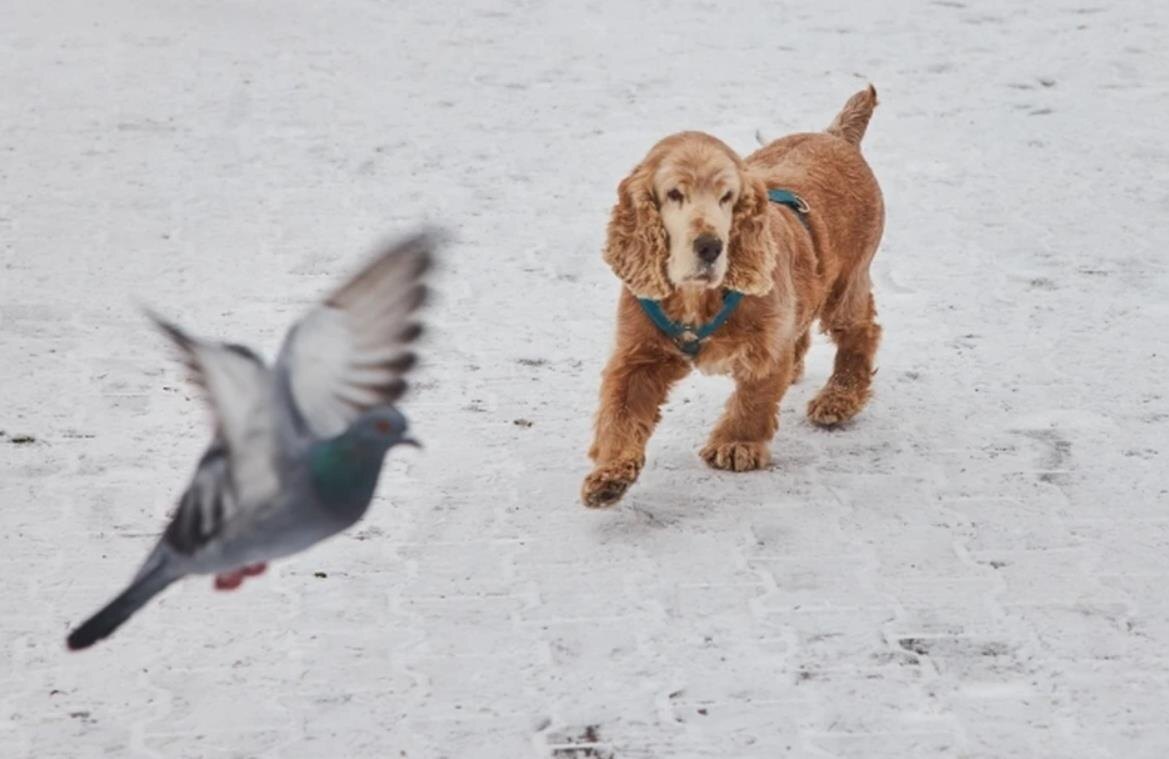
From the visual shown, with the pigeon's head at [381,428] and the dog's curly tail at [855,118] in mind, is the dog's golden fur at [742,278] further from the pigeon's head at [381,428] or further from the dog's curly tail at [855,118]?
the pigeon's head at [381,428]

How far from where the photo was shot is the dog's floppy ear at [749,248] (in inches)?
179

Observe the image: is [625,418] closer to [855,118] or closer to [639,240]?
[639,240]

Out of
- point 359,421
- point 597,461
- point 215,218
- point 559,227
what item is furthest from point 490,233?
point 359,421

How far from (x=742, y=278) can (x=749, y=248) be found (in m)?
0.08

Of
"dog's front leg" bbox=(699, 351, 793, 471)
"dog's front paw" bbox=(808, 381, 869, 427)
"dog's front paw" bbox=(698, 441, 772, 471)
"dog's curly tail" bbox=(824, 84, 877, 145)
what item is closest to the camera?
"dog's front leg" bbox=(699, 351, 793, 471)

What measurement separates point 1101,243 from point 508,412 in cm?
253

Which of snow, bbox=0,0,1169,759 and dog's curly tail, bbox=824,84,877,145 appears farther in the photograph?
dog's curly tail, bbox=824,84,877,145

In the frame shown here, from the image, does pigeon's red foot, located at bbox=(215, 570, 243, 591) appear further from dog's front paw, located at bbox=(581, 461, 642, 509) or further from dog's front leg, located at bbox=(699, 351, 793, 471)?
dog's front leg, located at bbox=(699, 351, 793, 471)

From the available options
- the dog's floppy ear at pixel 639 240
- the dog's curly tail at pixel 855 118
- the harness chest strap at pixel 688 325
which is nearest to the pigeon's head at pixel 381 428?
the dog's floppy ear at pixel 639 240

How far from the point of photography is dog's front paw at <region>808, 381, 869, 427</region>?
5410 mm

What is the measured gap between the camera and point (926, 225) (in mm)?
7035

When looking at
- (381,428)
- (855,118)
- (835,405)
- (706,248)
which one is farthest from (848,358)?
(381,428)

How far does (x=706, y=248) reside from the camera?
4.35m

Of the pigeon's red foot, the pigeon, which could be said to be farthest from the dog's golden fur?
the pigeon
